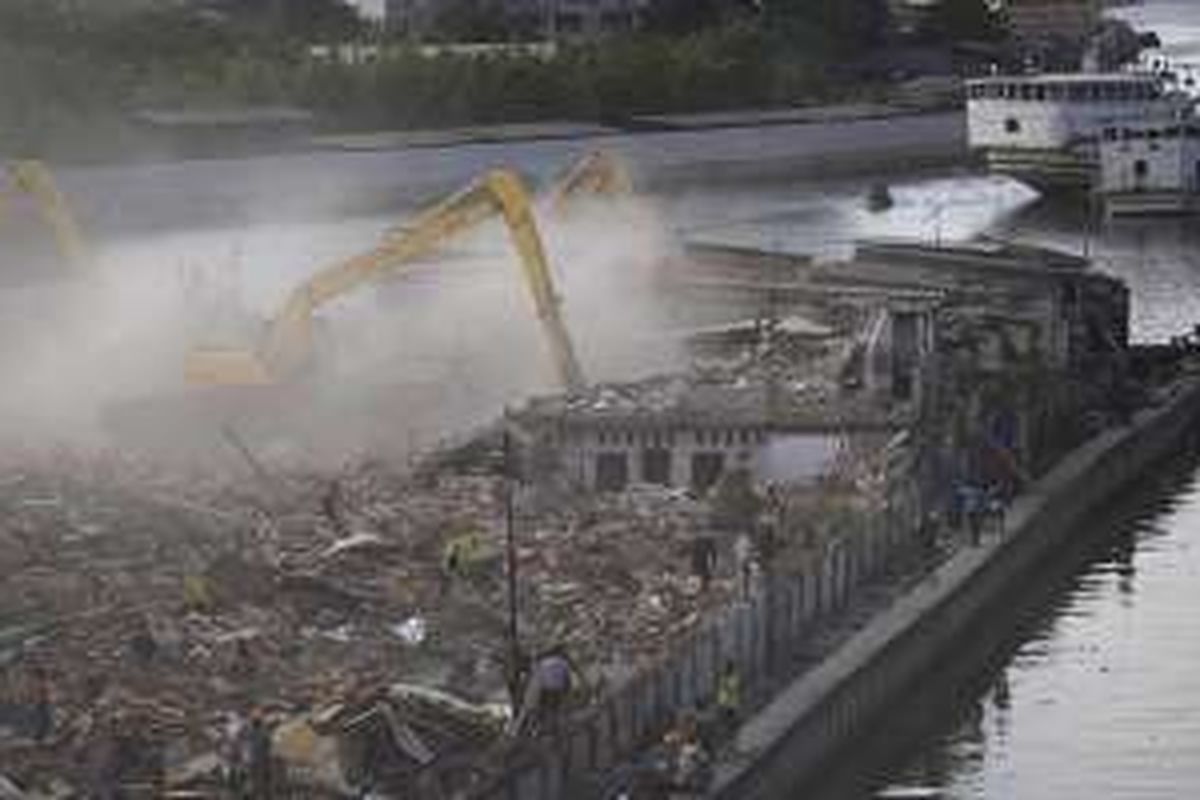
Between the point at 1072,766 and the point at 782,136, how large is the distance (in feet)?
288

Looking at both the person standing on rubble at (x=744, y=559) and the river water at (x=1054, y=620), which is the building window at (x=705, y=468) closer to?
the river water at (x=1054, y=620)

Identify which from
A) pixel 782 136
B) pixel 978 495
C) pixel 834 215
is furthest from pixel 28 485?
pixel 782 136

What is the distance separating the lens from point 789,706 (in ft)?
75.6

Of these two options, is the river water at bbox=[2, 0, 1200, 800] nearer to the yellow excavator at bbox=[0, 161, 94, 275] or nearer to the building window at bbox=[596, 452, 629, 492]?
the yellow excavator at bbox=[0, 161, 94, 275]

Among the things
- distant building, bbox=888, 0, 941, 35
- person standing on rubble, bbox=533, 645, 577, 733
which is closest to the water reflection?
person standing on rubble, bbox=533, 645, 577, 733

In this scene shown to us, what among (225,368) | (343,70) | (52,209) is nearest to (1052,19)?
(343,70)

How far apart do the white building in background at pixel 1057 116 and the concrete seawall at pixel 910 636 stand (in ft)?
160

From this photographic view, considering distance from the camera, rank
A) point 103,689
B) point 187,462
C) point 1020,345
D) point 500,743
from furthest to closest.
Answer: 1. point 1020,345
2. point 187,462
3. point 103,689
4. point 500,743

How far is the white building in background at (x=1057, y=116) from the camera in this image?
286 ft

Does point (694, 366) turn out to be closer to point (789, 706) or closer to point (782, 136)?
point (789, 706)

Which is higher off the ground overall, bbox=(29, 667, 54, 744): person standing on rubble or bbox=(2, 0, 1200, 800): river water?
bbox=(29, 667, 54, 744): person standing on rubble

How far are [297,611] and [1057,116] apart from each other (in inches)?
2550

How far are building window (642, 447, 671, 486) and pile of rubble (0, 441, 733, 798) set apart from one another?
0.65m

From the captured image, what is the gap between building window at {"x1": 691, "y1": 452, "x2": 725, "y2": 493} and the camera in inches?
1282
